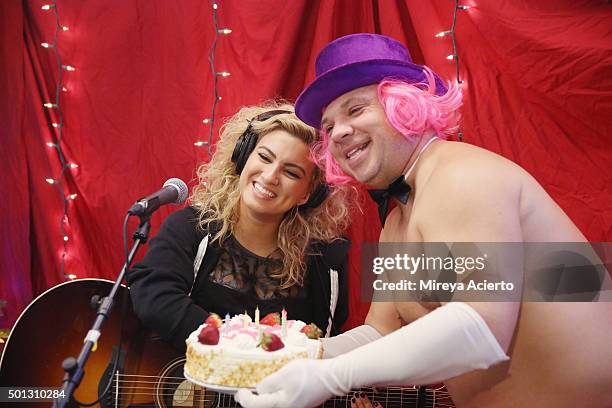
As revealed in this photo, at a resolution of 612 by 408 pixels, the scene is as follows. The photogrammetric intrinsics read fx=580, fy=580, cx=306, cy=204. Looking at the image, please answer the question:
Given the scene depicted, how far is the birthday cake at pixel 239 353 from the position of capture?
5.80ft

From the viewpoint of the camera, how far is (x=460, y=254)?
152 cm

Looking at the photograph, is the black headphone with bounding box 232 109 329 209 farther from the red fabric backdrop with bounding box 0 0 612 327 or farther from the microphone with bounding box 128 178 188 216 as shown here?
the microphone with bounding box 128 178 188 216

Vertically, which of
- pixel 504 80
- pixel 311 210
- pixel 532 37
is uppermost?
pixel 532 37

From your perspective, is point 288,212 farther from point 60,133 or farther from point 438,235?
point 60,133

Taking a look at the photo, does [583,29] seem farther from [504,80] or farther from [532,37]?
[504,80]

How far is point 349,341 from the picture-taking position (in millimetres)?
2234

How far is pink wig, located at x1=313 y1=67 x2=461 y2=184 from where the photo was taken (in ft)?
6.32

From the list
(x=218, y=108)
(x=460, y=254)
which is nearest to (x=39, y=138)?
(x=218, y=108)

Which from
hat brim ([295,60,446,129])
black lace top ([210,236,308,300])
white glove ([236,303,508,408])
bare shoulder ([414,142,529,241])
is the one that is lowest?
black lace top ([210,236,308,300])

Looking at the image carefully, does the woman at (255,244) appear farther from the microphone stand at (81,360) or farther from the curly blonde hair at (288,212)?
the microphone stand at (81,360)

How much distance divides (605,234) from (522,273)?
136 cm

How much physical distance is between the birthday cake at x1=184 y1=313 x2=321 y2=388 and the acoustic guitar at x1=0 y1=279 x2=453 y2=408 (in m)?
0.87

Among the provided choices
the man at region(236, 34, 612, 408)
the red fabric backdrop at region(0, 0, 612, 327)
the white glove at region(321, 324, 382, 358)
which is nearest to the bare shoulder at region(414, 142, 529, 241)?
the man at region(236, 34, 612, 408)

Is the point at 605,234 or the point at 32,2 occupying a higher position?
the point at 32,2
